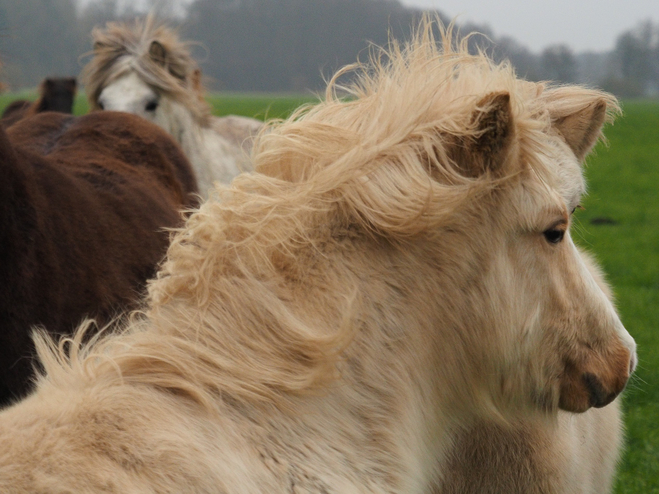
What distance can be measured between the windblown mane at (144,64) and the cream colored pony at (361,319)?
17.7 feet

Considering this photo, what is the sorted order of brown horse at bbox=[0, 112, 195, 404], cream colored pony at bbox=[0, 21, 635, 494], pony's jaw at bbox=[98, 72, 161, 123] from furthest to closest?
1. pony's jaw at bbox=[98, 72, 161, 123]
2. brown horse at bbox=[0, 112, 195, 404]
3. cream colored pony at bbox=[0, 21, 635, 494]

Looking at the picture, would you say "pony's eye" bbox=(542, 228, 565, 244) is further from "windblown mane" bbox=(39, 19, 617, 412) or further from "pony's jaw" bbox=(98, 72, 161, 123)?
"pony's jaw" bbox=(98, 72, 161, 123)

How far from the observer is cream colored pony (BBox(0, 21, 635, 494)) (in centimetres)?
146

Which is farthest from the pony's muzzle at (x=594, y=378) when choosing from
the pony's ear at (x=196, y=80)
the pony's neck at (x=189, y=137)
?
the pony's ear at (x=196, y=80)

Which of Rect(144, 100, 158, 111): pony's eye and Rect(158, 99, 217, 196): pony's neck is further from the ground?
Rect(144, 100, 158, 111): pony's eye

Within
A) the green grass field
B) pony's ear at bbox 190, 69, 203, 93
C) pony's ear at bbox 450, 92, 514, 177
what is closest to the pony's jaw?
pony's ear at bbox 190, 69, 203, 93

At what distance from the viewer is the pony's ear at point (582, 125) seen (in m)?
2.08

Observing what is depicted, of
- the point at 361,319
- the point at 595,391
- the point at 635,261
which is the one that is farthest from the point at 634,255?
the point at 361,319

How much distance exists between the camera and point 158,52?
7113mm

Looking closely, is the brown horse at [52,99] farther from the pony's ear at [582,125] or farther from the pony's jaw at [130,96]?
the pony's ear at [582,125]

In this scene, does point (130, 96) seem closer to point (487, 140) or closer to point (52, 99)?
point (52, 99)

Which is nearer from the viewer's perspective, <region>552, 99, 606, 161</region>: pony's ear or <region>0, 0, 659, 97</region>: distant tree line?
<region>552, 99, 606, 161</region>: pony's ear

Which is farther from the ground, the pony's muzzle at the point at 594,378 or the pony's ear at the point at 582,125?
the pony's ear at the point at 582,125

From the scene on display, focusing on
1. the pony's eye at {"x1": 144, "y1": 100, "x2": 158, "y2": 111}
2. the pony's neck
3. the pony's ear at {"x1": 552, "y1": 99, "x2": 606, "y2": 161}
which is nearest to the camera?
the pony's ear at {"x1": 552, "y1": 99, "x2": 606, "y2": 161}
